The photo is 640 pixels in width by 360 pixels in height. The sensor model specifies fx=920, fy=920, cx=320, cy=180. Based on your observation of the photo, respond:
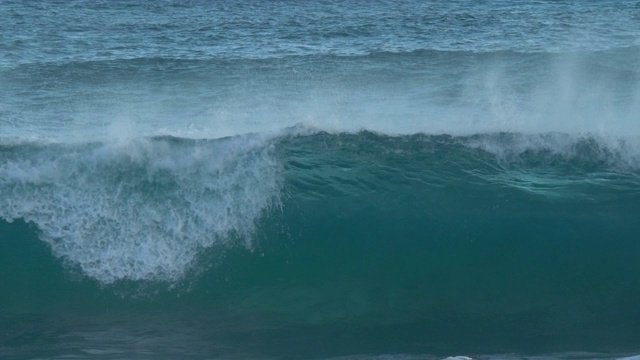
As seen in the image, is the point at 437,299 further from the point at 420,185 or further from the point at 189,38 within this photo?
the point at 189,38

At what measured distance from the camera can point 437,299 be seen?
31.6 feet

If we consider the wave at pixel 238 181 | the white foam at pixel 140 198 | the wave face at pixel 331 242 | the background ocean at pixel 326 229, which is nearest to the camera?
the background ocean at pixel 326 229

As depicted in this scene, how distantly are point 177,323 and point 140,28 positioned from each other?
14.9 meters

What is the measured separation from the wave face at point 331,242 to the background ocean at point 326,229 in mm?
24

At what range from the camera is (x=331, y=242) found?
10.5 meters

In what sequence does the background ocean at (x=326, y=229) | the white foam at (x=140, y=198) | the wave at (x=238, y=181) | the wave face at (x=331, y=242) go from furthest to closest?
the wave at (x=238, y=181) < the white foam at (x=140, y=198) < the wave face at (x=331, y=242) < the background ocean at (x=326, y=229)

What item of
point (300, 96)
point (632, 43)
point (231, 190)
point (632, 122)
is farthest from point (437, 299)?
point (632, 43)

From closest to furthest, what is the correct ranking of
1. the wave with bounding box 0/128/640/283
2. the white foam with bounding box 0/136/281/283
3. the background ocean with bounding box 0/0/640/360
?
1. the background ocean with bounding box 0/0/640/360
2. the white foam with bounding box 0/136/281/283
3. the wave with bounding box 0/128/640/283

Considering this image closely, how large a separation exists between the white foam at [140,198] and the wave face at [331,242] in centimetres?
2

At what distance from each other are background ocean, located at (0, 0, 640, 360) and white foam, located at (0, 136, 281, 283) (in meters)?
0.02

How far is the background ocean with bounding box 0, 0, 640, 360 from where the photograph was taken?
9.12 m

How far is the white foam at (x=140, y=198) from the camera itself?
32.3 ft

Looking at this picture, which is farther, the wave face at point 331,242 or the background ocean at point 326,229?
the wave face at point 331,242

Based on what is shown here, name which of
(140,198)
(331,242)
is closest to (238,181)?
(140,198)
